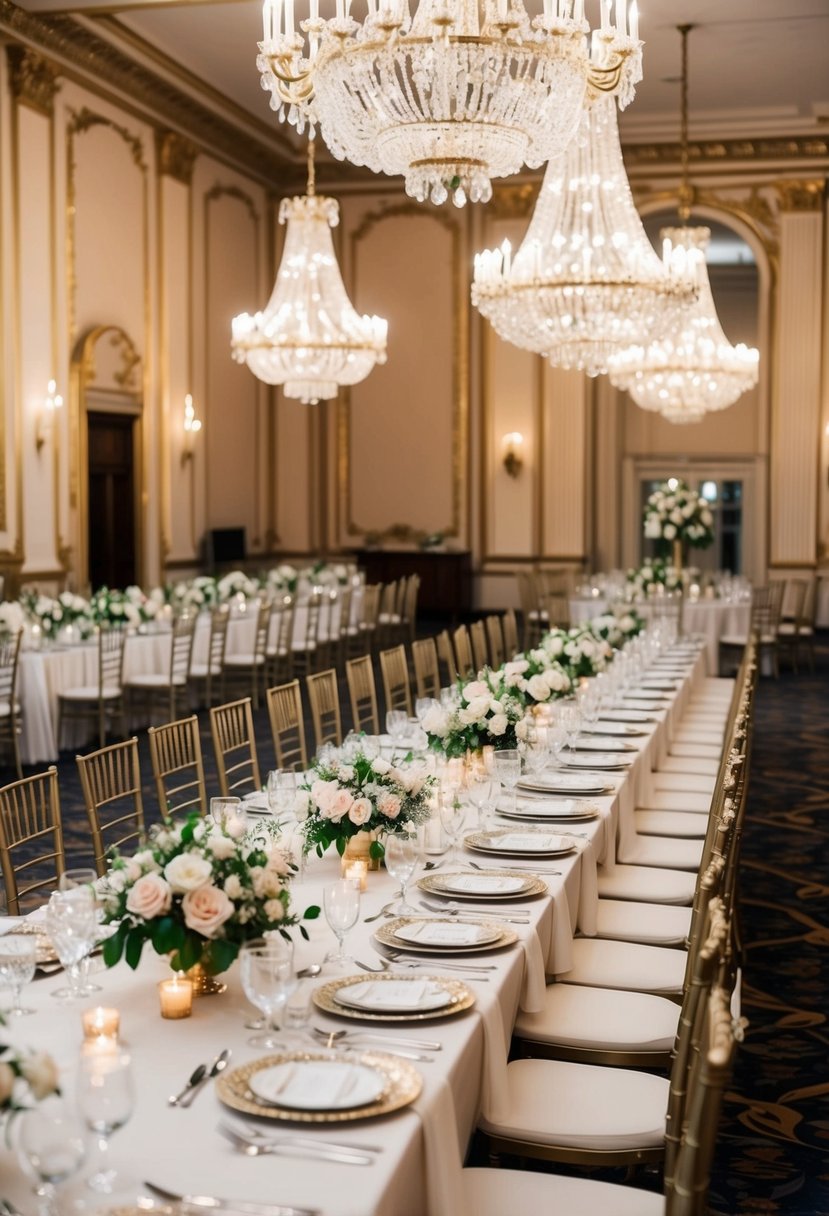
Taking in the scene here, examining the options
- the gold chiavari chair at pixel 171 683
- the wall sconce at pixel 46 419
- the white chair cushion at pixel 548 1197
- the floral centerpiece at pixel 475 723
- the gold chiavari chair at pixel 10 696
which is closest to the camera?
the white chair cushion at pixel 548 1197

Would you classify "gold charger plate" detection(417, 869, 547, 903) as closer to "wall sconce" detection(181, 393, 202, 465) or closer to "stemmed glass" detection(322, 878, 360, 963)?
"stemmed glass" detection(322, 878, 360, 963)

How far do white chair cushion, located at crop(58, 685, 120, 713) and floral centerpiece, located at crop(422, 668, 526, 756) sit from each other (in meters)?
4.96

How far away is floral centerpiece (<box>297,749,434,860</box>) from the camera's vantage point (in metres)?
3.50

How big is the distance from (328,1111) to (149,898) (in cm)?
61

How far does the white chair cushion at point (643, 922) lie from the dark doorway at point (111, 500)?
1005cm

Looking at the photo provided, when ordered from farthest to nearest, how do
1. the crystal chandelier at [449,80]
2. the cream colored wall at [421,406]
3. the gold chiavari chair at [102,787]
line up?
the cream colored wall at [421,406] < the crystal chandelier at [449,80] < the gold chiavari chair at [102,787]

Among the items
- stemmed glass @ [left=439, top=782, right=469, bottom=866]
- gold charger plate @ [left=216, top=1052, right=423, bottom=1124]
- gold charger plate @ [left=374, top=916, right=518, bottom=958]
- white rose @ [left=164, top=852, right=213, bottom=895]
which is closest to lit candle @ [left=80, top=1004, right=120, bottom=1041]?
gold charger plate @ [left=216, top=1052, right=423, bottom=1124]

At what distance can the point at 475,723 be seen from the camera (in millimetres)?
4758

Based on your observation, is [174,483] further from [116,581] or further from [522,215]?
[522,215]

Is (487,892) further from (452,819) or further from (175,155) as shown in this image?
(175,155)

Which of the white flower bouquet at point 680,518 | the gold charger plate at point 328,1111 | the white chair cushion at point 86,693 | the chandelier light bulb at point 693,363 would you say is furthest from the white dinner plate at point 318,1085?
the white flower bouquet at point 680,518

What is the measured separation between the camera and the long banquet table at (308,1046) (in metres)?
1.97

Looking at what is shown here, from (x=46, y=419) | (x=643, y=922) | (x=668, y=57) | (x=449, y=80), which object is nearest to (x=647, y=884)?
(x=643, y=922)

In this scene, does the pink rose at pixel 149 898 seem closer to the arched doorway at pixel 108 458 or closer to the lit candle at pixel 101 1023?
the lit candle at pixel 101 1023
